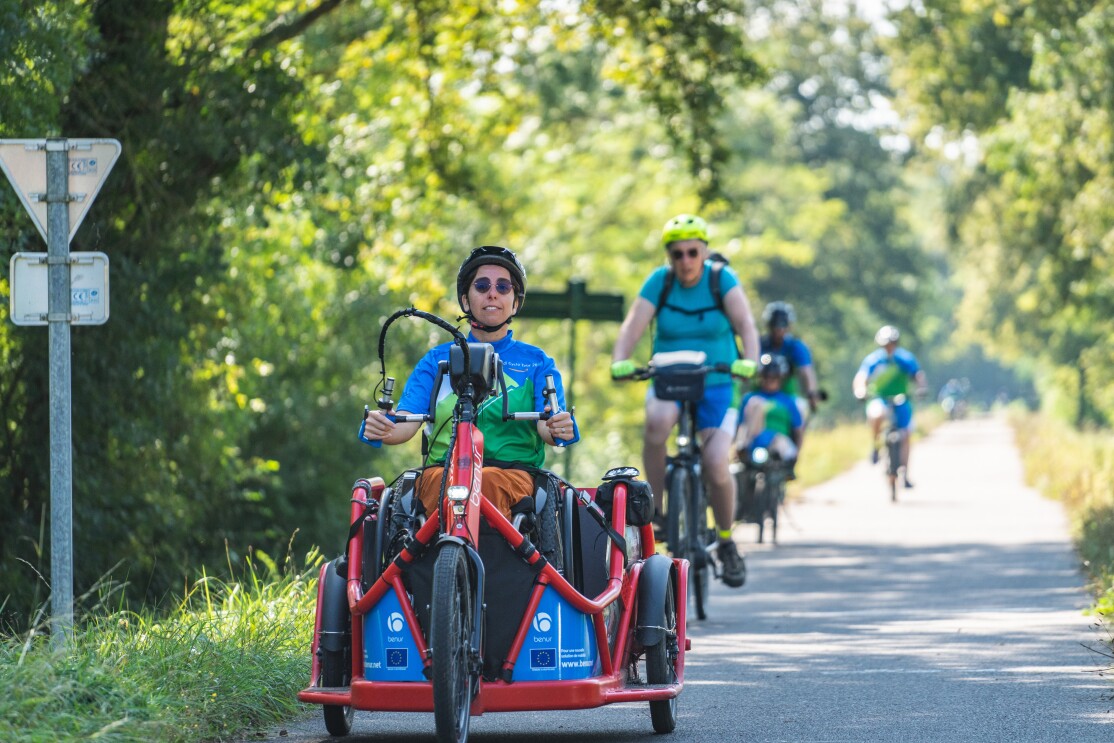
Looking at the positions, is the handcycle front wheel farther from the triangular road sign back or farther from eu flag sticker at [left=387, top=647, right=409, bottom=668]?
eu flag sticker at [left=387, top=647, right=409, bottom=668]

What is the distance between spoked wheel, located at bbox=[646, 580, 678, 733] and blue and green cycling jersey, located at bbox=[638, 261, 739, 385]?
3848 mm

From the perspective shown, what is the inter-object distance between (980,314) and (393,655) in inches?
2244

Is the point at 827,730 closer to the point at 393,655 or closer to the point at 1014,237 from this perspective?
the point at 393,655

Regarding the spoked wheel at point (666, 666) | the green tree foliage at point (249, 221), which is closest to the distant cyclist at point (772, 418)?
the green tree foliage at point (249, 221)

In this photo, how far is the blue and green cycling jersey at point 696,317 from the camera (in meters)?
10.8

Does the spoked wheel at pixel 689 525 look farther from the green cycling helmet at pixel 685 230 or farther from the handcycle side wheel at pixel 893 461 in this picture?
the handcycle side wheel at pixel 893 461

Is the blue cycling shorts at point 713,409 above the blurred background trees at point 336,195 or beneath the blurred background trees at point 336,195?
beneath

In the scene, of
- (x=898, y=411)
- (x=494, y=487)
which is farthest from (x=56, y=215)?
(x=898, y=411)

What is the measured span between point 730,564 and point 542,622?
5282 millimetres

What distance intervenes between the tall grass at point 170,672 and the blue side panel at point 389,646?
2.25ft

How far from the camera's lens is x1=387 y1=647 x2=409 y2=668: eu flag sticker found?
6.12 meters

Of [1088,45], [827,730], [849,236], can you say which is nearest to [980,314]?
[849,236]

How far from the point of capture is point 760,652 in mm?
9445

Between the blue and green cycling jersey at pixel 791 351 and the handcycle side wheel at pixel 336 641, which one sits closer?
the handcycle side wheel at pixel 336 641
